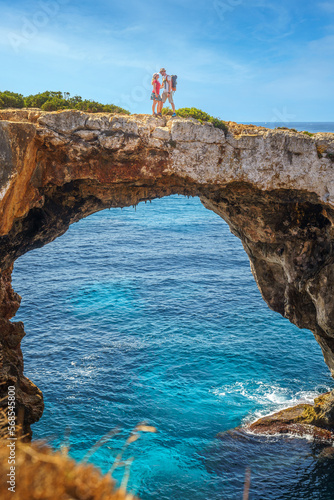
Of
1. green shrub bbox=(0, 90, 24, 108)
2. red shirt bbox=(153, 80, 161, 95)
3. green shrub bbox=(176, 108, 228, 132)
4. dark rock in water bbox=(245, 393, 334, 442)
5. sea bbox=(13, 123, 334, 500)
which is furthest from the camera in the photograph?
dark rock in water bbox=(245, 393, 334, 442)

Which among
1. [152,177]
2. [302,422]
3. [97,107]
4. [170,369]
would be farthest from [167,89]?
[170,369]

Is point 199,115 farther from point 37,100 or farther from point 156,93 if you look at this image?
point 37,100

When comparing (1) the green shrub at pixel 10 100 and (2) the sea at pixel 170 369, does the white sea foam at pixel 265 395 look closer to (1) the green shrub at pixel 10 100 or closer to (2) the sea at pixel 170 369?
(2) the sea at pixel 170 369

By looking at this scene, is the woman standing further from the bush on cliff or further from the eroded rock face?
the eroded rock face

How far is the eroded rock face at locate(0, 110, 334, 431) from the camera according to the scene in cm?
1686

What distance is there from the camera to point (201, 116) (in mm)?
18359

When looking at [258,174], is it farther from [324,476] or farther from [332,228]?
[324,476]

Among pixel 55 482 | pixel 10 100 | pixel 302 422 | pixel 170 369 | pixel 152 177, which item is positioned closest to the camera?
pixel 55 482

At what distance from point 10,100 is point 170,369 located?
24.3 metres

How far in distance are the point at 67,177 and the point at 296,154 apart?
905 cm

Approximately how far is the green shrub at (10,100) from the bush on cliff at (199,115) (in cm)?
623

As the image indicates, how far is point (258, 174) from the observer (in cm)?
1786

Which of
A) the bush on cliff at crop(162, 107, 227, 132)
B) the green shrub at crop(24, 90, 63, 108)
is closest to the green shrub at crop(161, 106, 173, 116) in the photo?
the bush on cliff at crop(162, 107, 227, 132)

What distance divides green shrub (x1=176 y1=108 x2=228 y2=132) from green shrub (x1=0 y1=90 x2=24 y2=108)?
6792 mm
